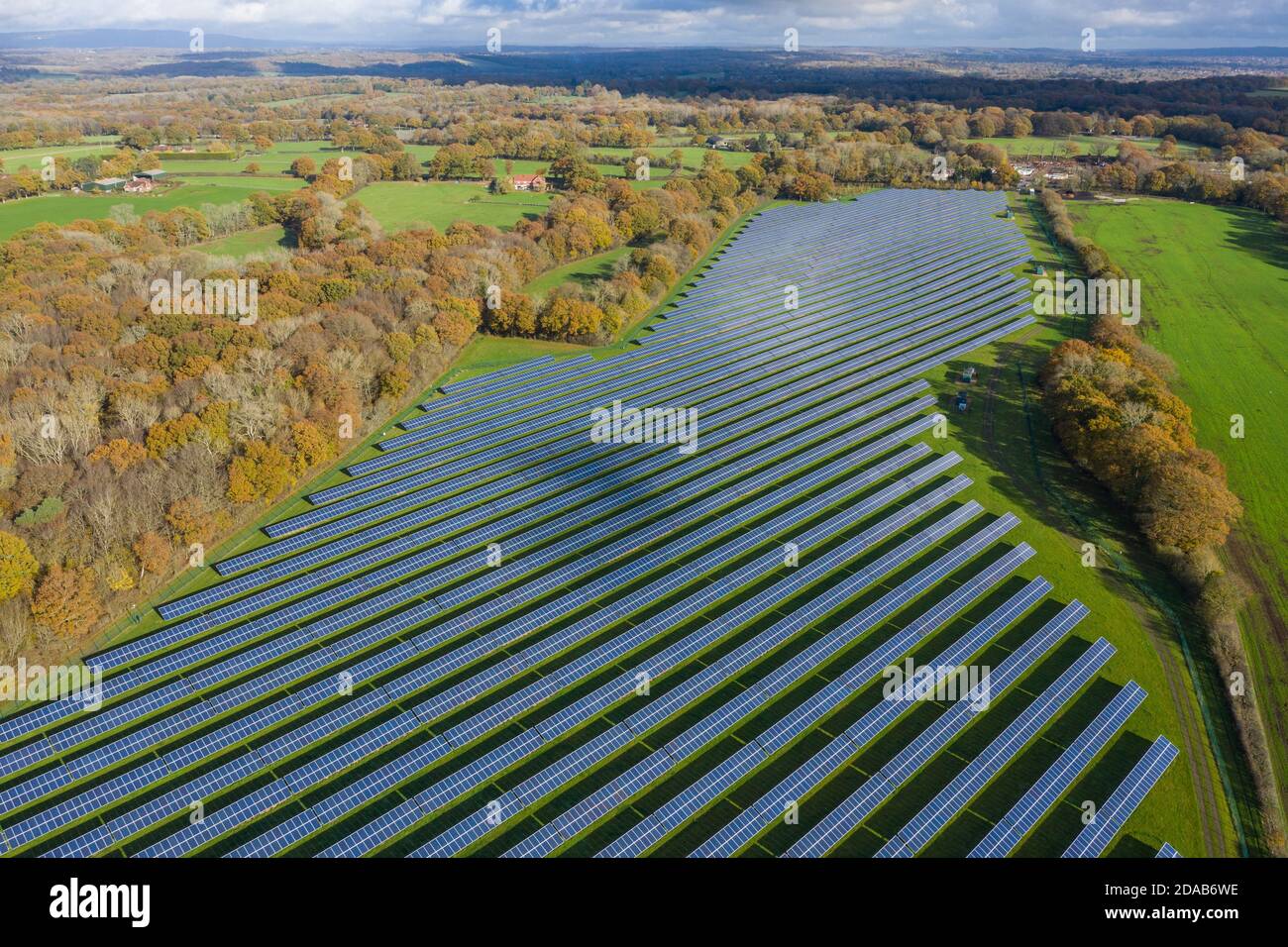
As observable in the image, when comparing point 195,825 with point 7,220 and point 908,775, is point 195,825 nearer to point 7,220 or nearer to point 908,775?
point 908,775

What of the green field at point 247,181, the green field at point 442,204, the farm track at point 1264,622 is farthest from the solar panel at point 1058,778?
the green field at point 247,181

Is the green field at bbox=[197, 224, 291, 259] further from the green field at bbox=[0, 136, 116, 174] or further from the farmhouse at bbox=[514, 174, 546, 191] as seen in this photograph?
the green field at bbox=[0, 136, 116, 174]

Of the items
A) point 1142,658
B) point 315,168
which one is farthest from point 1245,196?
point 315,168

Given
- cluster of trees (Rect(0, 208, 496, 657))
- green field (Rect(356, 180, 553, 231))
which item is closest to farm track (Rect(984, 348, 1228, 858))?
cluster of trees (Rect(0, 208, 496, 657))

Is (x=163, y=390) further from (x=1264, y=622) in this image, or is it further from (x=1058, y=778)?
(x=1264, y=622)

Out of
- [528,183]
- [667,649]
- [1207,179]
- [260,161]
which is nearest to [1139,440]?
[667,649]

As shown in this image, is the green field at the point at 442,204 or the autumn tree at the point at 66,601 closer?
the autumn tree at the point at 66,601

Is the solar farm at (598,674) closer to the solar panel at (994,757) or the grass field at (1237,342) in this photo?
the solar panel at (994,757)
